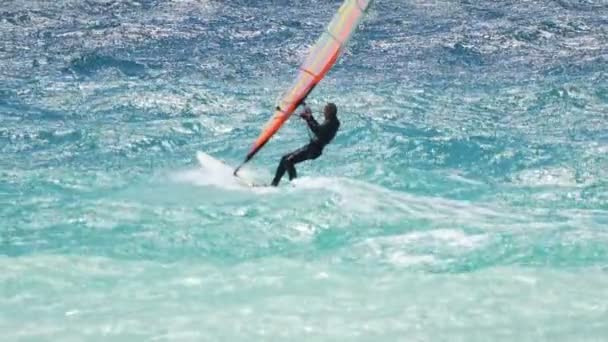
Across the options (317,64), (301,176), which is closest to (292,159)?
(317,64)

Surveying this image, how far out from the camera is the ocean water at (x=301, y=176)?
13422mm

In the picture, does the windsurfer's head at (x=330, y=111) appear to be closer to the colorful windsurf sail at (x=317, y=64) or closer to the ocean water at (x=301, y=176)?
the colorful windsurf sail at (x=317, y=64)

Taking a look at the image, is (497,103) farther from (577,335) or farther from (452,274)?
(577,335)

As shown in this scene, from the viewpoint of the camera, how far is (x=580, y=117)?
79.3 feet

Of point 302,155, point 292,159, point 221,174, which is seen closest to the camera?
point 302,155

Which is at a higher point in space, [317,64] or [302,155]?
[317,64]

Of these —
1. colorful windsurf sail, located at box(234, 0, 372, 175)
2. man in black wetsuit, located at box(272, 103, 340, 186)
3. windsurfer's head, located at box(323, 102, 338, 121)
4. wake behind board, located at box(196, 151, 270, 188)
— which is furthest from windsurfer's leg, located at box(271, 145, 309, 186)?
wake behind board, located at box(196, 151, 270, 188)

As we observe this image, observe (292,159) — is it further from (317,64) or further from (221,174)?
(221,174)

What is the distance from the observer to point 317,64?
1540 cm

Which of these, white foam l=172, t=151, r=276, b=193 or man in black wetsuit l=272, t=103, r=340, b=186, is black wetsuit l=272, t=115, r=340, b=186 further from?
white foam l=172, t=151, r=276, b=193

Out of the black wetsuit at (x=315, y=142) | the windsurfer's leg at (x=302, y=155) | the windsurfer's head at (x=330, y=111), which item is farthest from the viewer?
the windsurfer's leg at (x=302, y=155)

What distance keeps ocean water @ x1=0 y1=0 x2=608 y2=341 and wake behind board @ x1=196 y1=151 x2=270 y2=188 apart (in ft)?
0.23

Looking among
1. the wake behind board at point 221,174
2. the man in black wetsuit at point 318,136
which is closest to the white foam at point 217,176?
the wake behind board at point 221,174

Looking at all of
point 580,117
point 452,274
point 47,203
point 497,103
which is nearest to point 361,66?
point 497,103
